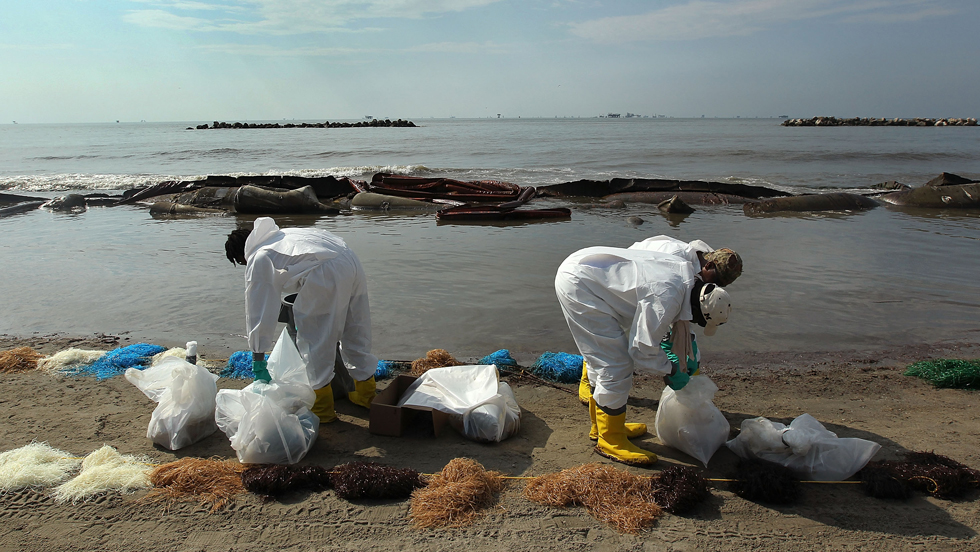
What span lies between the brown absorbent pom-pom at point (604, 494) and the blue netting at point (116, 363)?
145 inches

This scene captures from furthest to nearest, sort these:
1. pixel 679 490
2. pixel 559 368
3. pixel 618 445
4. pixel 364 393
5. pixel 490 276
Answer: pixel 490 276 → pixel 559 368 → pixel 364 393 → pixel 618 445 → pixel 679 490

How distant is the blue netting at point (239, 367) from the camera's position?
479 centimetres

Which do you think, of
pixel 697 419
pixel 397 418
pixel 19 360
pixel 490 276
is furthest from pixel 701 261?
pixel 19 360

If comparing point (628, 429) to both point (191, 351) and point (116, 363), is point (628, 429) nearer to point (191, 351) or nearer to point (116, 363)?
point (191, 351)

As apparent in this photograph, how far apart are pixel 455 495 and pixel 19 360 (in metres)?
4.28

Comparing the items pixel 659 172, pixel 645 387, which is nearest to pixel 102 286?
pixel 645 387

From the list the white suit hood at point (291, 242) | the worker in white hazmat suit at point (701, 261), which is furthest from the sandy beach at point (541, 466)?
the white suit hood at point (291, 242)

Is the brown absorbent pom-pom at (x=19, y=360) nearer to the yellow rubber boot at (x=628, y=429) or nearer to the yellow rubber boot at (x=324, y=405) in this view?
the yellow rubber boot at (x=324, y=405)

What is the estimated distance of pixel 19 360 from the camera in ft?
16.0

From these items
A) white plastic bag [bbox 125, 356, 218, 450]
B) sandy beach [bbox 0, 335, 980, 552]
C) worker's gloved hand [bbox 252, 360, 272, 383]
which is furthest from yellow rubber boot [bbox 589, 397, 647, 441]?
white plastic bag [bbox 125, 356, 218, 450]

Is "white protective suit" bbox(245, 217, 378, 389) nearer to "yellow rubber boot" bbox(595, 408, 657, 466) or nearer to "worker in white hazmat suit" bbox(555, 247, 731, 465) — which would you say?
"worker in white hazmat suit" bbox(555, 247, 731, 465)

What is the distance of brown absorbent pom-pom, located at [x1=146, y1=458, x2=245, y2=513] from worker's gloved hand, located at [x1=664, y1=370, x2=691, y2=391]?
249 centimetres

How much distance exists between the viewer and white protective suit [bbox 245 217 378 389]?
11.6 feet

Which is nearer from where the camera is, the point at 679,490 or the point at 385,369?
the point at 679,490
